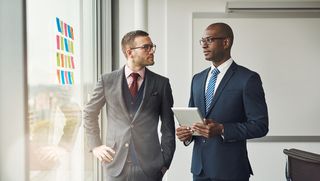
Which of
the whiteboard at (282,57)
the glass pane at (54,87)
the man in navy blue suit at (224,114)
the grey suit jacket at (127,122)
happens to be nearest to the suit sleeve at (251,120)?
the man in navy blue suit at (224,114)

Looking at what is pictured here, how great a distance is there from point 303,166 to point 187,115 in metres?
1.20

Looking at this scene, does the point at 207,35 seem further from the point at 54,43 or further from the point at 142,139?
the point at 54,43

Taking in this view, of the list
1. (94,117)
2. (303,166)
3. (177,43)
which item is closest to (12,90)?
(94,117)

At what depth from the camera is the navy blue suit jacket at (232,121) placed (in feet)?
5.83


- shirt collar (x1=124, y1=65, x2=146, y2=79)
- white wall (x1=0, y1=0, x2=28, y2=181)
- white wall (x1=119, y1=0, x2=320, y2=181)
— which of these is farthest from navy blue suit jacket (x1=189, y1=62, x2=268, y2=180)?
white wall (x1=119, y1=0, x2=320, y2=181)

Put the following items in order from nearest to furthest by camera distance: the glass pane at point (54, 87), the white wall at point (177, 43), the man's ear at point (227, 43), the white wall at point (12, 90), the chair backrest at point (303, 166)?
1. the white wall at point (12, 90)
2. the glass pane at point (54, 87)
3. the man's ear at point (227, 43)
4. the chair backrest at point (303, 166)
5. the white wall at point (177, 43)

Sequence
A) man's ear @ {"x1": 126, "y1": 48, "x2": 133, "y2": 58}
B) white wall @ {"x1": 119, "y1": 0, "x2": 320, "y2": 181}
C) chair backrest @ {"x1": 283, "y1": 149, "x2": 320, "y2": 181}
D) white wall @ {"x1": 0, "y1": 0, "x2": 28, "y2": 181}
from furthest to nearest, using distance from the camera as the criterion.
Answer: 1. white wall @ {"x1": 119, "y1": 0, "x2": 320, "y2": 181}
2. chair backrest @ {"x1": 283, "y1": 149, "x2": 320, "y2": 181}
3. man's ear @ {"x1": 126, "y1": 48, "x2": 133, "y2": 58}
4. white wall @ {"x1": 0, "y1": 0, "x2": 28, "y2": 181}

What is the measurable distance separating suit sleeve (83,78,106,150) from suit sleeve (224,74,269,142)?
63 centimetres

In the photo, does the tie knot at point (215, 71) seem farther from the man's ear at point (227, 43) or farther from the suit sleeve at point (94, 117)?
the suit sleeve at point (94, 117)

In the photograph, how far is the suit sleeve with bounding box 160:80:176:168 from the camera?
5.79ft

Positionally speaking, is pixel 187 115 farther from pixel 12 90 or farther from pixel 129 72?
pixel 12 90

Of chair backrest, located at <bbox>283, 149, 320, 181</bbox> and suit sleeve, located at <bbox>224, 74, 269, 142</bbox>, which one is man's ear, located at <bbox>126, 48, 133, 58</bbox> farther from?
chair backrest, located at <bbox>283, 149, 320, 181</bbox>

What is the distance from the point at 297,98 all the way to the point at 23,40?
2.90 metres

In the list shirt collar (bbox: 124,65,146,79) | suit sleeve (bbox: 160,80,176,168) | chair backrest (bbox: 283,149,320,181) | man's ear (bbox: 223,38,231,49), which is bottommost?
chair backrest (bbox: 283,149,320,181)
